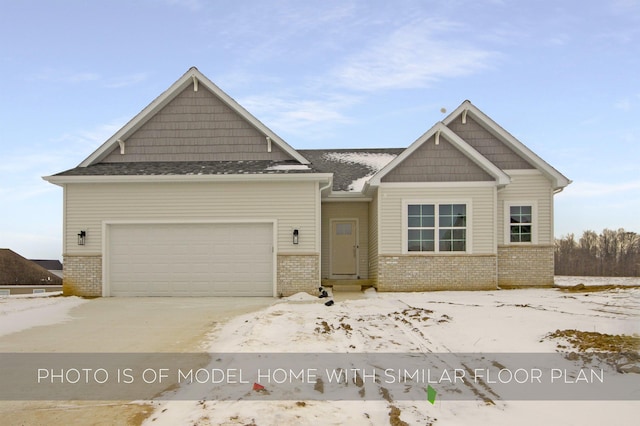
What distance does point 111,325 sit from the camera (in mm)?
9094

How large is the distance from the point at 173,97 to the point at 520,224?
11701 mm

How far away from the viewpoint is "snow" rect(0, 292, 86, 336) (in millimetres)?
9234

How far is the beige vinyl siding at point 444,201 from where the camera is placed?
46.6 ft

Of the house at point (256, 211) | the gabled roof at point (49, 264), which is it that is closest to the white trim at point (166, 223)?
the house at point (256, 211)

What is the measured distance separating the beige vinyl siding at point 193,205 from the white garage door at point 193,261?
14.3 inches

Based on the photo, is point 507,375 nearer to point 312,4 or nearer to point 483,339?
point 483,339

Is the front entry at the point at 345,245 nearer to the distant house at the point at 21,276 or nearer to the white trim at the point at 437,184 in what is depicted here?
the white trim at the point at 437,184

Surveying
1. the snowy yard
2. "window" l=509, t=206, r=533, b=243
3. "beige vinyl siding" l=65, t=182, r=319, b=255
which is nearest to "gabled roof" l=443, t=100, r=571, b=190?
"window" l=509, t=206, r=533, b=243

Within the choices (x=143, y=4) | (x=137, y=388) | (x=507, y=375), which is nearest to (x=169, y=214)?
(x=143, y=4)

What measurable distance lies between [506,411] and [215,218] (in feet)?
34.5

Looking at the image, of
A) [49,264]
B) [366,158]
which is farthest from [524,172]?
[49,264]

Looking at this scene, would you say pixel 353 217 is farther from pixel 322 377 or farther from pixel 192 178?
pixel 322 377

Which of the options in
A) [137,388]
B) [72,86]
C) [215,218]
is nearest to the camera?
[137,388]

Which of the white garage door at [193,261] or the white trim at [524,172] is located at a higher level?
the white trim at [524,172]
